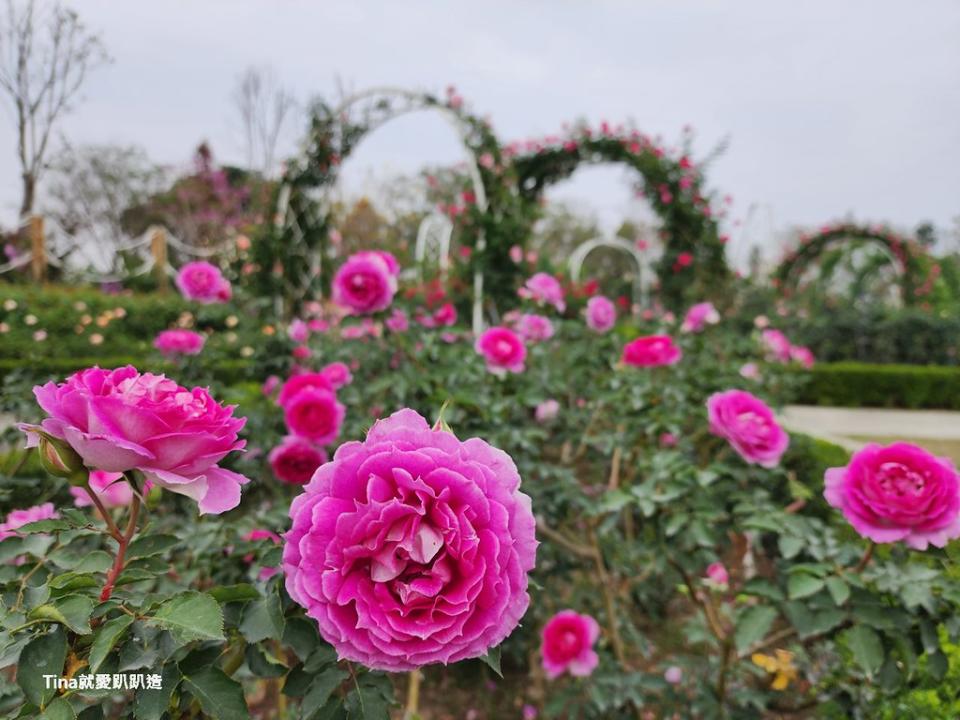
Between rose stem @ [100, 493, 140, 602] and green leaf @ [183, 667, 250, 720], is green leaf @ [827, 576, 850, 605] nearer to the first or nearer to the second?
green leaf @ [183, 667, 250, 720]

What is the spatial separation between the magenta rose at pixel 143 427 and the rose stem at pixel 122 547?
0.19 feet

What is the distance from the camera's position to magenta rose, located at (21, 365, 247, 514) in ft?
1.59

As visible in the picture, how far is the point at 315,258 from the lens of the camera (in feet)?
13.4

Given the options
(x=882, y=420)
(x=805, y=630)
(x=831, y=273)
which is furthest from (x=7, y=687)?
(x=831, y=273)

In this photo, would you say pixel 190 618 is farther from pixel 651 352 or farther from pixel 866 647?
pixel 651 352

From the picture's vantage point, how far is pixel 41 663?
494 mm

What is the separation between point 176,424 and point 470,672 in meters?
1.93

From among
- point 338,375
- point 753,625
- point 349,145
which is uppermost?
point 349,145

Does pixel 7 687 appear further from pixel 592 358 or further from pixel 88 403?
pixel 592 358

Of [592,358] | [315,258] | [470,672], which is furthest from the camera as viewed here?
[315,258]

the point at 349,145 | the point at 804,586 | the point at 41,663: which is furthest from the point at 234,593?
the point at 349,145

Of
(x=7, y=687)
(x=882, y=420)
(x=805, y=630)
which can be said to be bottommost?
→ (x=882, y=420)

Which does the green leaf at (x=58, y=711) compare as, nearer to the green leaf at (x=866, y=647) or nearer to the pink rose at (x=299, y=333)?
the green leaf at (x=866, y=647)

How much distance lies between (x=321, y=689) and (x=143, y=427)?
298 mm
